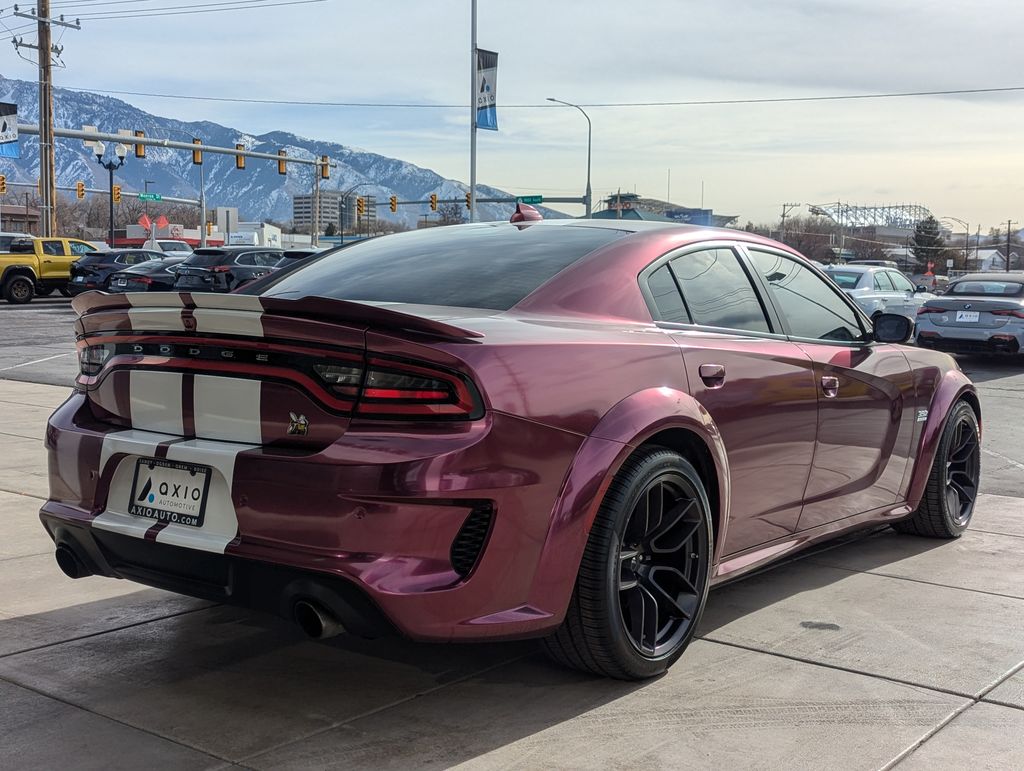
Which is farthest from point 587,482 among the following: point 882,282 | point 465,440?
point 882,282

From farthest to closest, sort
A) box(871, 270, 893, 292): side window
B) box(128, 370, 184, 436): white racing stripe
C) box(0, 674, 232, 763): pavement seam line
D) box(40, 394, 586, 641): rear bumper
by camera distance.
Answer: box(871, 270, 893, 292): side window
box(128, 370, 184, 436): white racing stripe
box(0, 674, 232, 763): pavement seam line
box(40, 394, 586, 641): rear bumper

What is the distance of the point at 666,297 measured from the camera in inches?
156

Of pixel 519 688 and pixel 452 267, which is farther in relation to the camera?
pixel 452 267

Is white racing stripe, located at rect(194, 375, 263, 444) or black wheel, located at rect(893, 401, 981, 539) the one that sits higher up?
white racing stripe, located at rect(194, 375, 263, 444)

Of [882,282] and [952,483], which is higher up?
[882,282]

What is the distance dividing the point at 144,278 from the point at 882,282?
16187mm

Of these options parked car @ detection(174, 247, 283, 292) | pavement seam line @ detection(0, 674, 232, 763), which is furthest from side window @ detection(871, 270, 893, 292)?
pavement seam line @ detection(0, 674, 232, 763)

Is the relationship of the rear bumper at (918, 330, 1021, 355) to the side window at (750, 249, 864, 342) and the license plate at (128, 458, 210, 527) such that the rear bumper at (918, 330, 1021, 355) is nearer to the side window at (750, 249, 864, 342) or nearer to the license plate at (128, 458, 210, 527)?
the side window at (750, 249, 864, 342)

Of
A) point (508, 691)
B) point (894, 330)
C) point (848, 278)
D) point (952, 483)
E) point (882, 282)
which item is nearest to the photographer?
point (508, 691)

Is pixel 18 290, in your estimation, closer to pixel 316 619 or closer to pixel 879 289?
pixel 879 289

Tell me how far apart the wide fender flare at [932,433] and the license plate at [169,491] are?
3455mm

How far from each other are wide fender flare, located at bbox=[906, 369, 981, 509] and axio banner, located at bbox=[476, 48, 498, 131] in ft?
95.1

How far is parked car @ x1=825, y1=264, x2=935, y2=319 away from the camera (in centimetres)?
1798

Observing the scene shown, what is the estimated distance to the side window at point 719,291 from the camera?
4.09 metres
